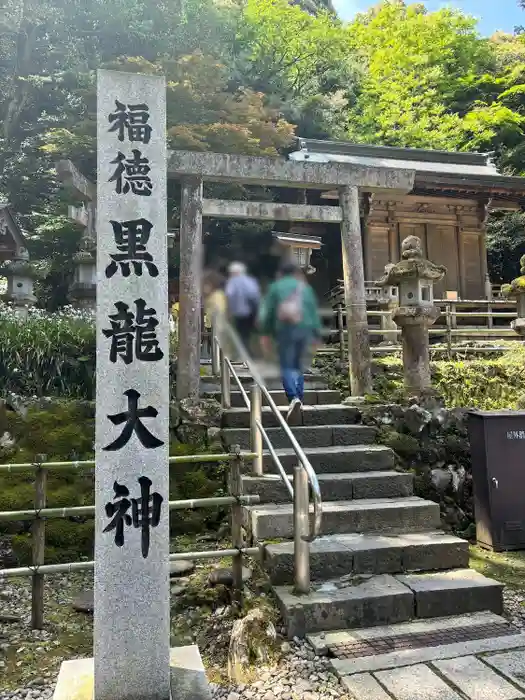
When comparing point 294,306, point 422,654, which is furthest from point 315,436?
point 422,654

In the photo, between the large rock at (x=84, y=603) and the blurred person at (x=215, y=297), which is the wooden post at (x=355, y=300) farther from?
the large rock at (x=84, y=603)

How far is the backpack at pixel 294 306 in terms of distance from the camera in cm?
536

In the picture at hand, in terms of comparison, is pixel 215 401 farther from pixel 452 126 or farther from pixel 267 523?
pixel 452 126

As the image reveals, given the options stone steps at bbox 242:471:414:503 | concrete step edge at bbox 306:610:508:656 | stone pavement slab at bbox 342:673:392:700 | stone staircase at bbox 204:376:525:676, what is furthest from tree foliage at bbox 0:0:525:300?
stone pavement slab at bbox 342:673:392:700

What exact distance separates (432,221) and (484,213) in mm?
1614

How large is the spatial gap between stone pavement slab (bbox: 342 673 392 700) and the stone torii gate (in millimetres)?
3766

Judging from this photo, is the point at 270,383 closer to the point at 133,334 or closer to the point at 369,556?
the point at 369,556

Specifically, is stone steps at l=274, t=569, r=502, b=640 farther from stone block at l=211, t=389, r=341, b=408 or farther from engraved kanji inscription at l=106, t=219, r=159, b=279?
stone block at l=211, t=389, r=341, b=408

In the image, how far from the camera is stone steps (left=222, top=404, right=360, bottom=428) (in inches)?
225

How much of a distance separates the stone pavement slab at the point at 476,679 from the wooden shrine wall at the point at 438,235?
12458 mm

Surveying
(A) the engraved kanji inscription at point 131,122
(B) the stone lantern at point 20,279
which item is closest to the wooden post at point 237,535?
(A) the engraved kanji inscription at point 131,122

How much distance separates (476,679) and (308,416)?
3200 millimetres

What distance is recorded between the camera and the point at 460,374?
7645 mm

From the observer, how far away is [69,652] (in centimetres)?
332
